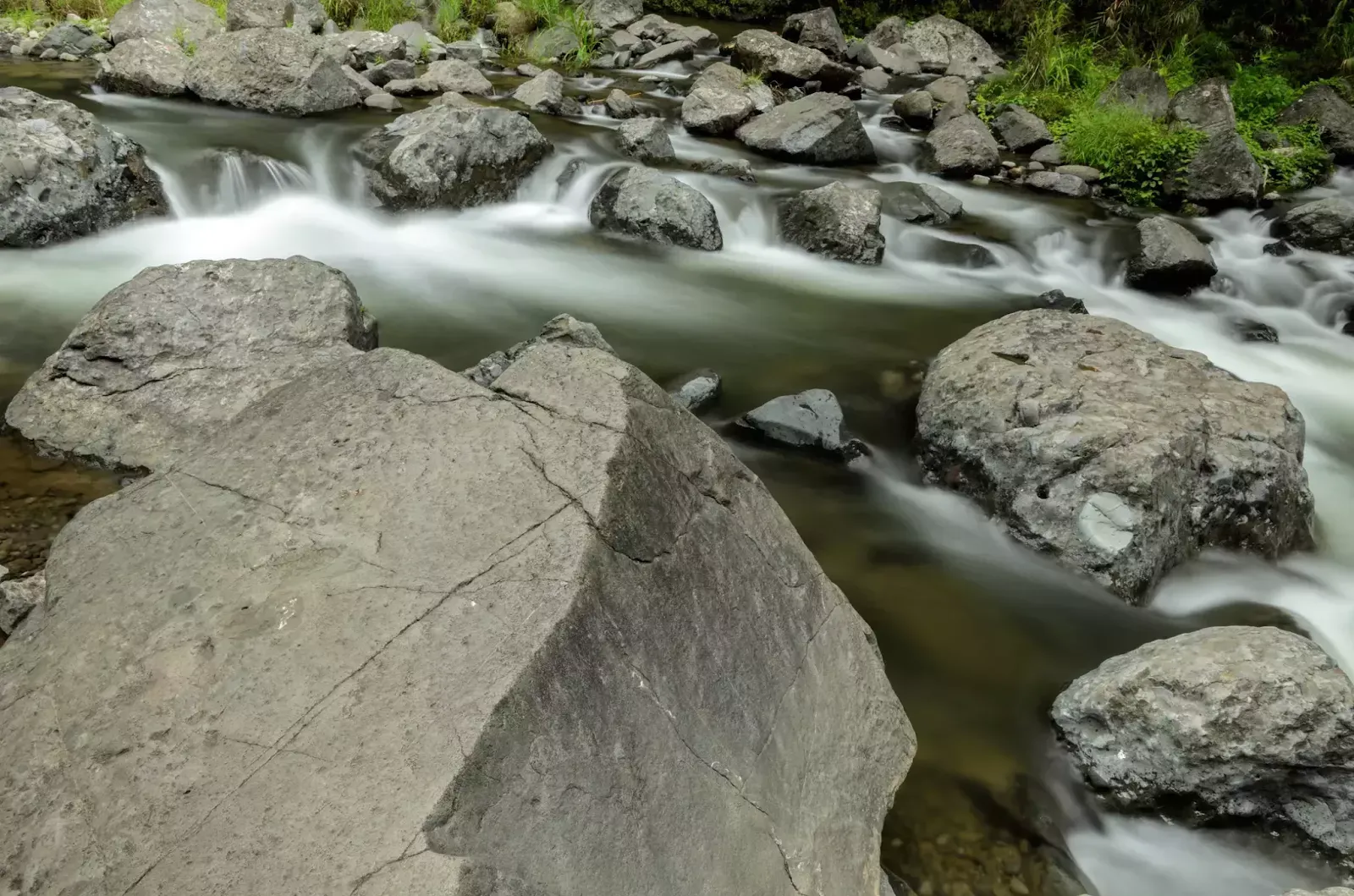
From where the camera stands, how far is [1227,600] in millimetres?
4203

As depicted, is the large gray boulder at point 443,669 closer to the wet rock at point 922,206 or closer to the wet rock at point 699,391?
the wet rock at point 699,391

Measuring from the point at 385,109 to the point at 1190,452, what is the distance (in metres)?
9.47

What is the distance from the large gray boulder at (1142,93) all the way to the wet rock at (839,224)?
233 inches

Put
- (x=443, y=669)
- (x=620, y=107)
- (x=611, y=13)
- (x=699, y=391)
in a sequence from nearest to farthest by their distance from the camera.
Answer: (x=443, y=669) < (x=699, y=391) < (x=620, y=107) < (x=611, y=13)

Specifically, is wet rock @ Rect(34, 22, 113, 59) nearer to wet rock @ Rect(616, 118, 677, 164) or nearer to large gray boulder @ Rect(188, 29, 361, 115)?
large gray boulder @ Rect(188, 29, 361, 115)

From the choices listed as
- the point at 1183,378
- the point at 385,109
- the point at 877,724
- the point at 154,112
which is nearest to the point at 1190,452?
the point at 1183,378

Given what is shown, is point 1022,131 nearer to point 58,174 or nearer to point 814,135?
point 814,135

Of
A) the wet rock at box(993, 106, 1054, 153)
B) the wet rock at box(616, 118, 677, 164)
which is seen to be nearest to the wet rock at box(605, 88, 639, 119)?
the wet rock at box(616, 118, 677, 164)

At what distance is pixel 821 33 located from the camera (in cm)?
1533

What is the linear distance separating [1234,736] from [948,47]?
15626 millimetres

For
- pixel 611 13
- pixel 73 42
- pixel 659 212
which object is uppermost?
pixel 611 13

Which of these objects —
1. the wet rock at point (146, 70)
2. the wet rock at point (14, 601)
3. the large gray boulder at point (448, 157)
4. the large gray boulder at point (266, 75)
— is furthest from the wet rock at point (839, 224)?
the wet rock at point (146, 70)

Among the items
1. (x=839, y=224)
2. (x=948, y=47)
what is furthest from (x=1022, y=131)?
(x=948, y=47)

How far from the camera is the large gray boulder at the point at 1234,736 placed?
2.95 m
